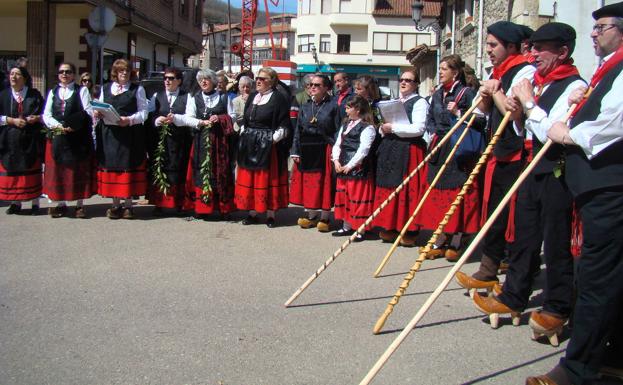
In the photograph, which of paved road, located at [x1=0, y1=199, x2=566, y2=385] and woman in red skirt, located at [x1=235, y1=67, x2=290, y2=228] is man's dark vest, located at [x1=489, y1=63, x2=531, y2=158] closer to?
paved road, located at [x1=0, y1=199, x2=566, y2=385]

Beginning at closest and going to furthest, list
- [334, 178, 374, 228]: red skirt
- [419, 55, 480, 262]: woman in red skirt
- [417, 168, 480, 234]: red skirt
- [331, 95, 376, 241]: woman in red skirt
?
[419, 55, 480, 262]: woman in red skirt → [417, 168, 480, 234]: red skirt → [331, 95, 376, 241]: woman in red skirt → [334, 178, 374, 228]: red skirt

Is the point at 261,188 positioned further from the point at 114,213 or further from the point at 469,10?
the point at 469,10

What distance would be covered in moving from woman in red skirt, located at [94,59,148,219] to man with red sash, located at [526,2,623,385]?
5.78m

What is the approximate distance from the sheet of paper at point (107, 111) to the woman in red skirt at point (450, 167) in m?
3.82

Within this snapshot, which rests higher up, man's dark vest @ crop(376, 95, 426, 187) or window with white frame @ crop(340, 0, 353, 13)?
window with white frame @ crop(340, 0, 353, 13)

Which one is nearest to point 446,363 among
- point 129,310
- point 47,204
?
point 129,310

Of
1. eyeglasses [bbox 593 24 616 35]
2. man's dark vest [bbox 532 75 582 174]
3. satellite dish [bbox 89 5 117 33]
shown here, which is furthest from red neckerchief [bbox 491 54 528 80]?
satellite dish [bbox 89 5 117 33]

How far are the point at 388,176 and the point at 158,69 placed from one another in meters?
21.5

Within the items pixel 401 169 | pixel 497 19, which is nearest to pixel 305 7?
pixel 497 19

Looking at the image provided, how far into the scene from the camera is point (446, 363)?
3.76 metres

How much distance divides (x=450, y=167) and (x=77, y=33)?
15.2 metres

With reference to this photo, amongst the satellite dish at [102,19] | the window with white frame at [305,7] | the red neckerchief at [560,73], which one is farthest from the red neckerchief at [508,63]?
the window with white frame at [305,7]

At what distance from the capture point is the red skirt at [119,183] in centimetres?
784

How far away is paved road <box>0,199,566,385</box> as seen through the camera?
3598 mm
